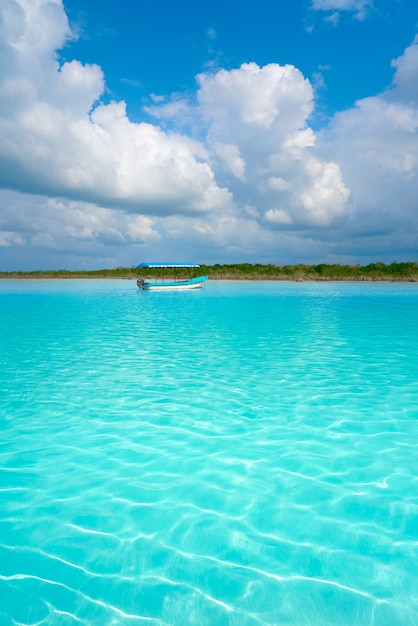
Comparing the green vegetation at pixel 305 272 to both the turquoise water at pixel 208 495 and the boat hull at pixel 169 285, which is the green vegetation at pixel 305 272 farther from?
the turquoise water at pixel 208 495

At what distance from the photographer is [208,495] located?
4727mm

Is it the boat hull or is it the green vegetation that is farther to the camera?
the green vegetation

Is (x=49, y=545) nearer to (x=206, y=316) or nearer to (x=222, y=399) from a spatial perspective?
(x=222, y=399)

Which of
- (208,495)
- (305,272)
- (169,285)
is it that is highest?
(305,272)

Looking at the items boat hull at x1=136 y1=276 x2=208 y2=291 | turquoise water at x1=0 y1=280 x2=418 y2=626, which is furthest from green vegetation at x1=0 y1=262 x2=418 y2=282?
turquoise water at x1=0 y1=280 x2=418 y2=626

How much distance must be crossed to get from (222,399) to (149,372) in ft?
8.87

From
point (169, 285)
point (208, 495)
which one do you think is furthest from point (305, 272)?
point (208, 495)

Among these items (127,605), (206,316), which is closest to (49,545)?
(127,605)

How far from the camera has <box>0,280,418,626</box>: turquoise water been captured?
10.6 feet

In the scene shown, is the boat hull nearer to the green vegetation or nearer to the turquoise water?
the green vegetation

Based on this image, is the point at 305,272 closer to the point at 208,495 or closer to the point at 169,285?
the point at 169,285

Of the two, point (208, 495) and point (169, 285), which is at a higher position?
point (169, 285)

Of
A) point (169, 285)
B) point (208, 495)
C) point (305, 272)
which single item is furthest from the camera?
point (305, 272)

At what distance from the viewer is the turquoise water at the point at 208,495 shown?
3223 millimetres
